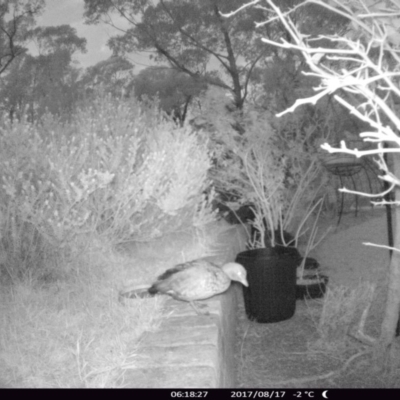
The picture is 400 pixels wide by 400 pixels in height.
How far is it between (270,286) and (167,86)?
9.05 meters

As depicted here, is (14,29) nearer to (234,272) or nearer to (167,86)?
(167,86)

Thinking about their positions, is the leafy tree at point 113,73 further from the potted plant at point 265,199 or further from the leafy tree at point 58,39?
the potted plant at point 265,199

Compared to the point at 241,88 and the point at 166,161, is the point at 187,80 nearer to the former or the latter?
the point at 241,88

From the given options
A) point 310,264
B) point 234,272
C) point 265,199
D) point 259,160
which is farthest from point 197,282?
point 310,264

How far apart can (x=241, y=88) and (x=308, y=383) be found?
33.8 feet

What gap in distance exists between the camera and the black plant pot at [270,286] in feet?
11.9

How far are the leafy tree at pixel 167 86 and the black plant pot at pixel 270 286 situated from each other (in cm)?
839

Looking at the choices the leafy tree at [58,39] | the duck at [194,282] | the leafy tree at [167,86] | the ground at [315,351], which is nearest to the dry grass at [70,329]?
the duck at [194,282]

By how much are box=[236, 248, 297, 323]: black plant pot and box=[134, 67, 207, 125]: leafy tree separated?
27.5 feet

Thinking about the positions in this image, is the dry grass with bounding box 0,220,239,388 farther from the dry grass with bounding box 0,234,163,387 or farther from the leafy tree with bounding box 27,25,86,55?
the leafy tree with bounding box 27,25,86,55

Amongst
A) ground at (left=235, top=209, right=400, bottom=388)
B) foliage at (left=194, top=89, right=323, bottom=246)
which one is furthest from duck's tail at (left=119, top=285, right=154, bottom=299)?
foliage at (left=194, top=89, right=323, bottom=246)

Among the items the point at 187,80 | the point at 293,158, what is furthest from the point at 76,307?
the point at 187,80

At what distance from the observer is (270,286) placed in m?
3.63

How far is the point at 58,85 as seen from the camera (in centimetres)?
1332
